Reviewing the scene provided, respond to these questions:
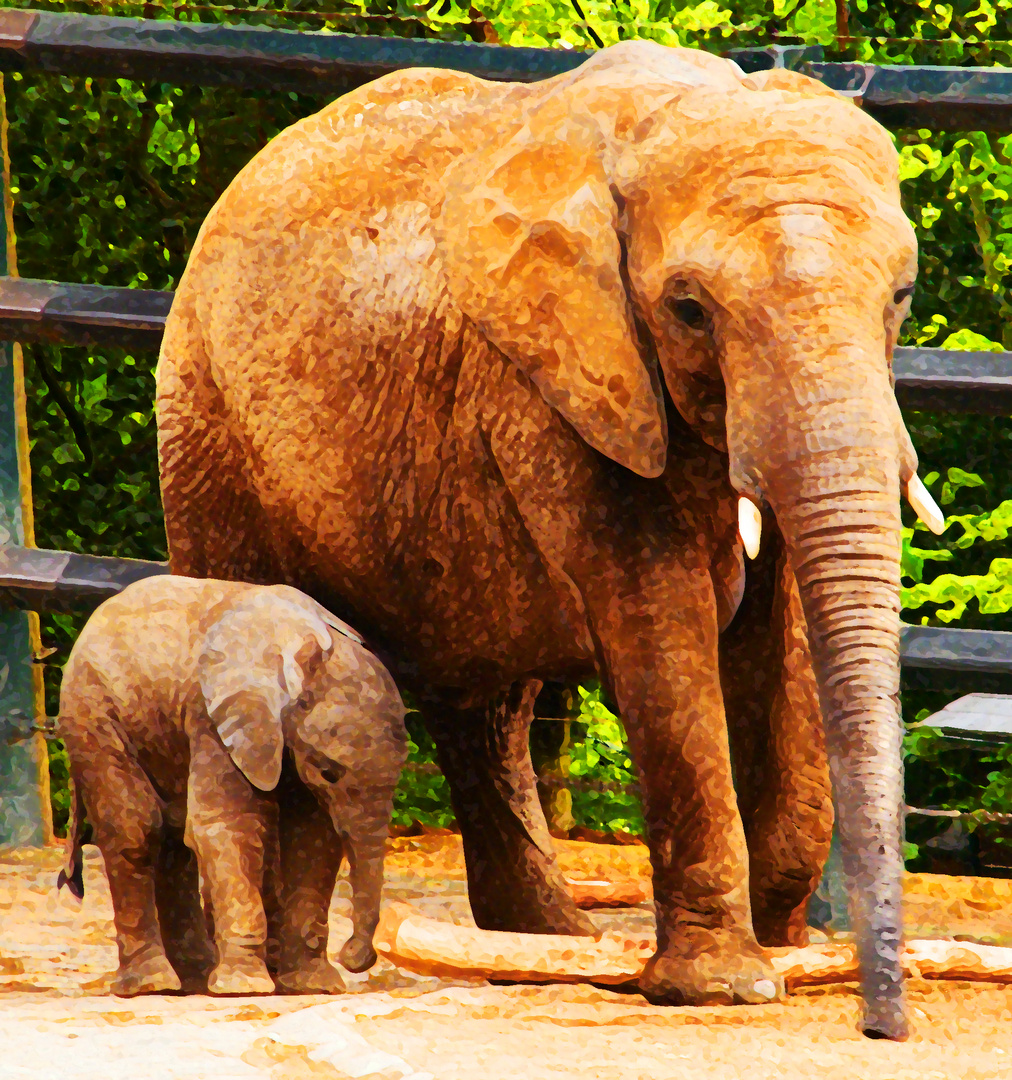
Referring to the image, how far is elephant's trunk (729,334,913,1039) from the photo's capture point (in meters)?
3.16

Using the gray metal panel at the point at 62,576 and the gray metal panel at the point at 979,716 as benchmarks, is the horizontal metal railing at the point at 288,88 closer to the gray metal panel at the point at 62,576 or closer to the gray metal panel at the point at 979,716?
the gray metal panel at the point at 62,576

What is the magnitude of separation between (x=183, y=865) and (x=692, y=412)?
124 cm

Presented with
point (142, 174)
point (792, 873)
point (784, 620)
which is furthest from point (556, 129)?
point (142, 174)

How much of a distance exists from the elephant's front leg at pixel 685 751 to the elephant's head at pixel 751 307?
0.88ft

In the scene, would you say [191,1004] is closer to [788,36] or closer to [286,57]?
[286,57]

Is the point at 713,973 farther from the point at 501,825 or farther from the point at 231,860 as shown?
the point at 501,825

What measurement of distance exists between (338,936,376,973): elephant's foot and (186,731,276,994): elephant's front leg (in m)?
0.13

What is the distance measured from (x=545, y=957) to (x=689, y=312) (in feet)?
3.70

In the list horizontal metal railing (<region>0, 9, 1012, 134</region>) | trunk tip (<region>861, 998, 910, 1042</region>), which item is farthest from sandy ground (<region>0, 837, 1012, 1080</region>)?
horizontal metal railing (<region>0, 9, 1012, 134</region>)

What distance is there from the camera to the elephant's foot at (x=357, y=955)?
12.0 ft

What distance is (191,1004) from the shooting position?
3.54m

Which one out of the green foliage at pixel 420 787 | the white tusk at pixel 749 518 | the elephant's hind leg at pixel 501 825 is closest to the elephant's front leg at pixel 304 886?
the elephant's hind leg at pixel 501 825

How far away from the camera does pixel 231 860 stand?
142 inches

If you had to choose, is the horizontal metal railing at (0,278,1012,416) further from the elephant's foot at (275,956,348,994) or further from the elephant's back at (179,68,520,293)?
the elephant's foot at (275,956,348,994)
